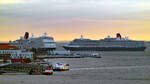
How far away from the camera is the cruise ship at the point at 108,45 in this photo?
410 ft

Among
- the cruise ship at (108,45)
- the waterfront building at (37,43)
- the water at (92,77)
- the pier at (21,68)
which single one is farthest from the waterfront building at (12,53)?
the cruise ship at (108,45)

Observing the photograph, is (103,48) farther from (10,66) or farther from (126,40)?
(10,66)

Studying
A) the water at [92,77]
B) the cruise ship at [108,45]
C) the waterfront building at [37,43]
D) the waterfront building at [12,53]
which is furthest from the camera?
the cruise ship at [108,45]

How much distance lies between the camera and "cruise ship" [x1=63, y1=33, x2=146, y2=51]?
125 metres

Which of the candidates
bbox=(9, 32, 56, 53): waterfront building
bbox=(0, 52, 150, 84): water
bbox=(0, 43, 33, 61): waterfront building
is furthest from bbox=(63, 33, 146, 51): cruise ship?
bbox=(0, 52, 150, 84): water

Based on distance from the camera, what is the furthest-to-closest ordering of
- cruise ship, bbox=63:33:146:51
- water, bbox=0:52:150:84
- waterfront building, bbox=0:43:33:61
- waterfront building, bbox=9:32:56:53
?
cruise ship, bbox=63:33:146:51, waterfront building, bbox=9:32:56:53, waterfront building, bbox=0:43:33:61, water, bbox=0:52:150:84

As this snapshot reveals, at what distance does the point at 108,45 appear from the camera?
414 ft

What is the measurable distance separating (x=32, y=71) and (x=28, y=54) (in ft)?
104

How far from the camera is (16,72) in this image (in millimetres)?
35531

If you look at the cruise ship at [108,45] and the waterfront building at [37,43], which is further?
the cruise ship at [108,45]

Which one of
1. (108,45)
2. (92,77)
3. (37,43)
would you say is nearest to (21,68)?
(92,77)

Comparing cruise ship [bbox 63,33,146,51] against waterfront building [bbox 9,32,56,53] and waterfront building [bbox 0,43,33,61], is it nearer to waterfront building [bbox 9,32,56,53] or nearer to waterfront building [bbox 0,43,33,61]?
waterfront building [bbox 9,32,56,53]

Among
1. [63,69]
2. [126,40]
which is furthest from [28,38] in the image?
[63,69]

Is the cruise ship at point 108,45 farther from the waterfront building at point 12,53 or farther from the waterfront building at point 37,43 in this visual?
the waterfront building at point 12,53
